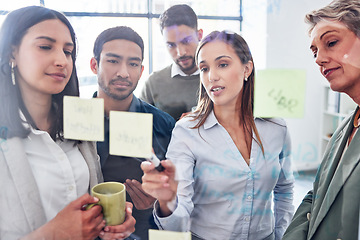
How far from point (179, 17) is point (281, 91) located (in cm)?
25

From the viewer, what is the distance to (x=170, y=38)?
22.9 inches

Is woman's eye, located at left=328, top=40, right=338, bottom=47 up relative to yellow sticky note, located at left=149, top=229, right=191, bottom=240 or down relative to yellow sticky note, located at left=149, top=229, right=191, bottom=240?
up

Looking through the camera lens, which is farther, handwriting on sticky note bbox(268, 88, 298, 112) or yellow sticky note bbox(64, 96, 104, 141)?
yellow sticky note bbox(64, 96, 104, 141)

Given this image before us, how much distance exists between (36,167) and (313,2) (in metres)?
0.65

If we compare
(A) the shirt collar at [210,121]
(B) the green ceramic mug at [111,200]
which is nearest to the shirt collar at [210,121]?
(A) the shirt collar at [210,121]

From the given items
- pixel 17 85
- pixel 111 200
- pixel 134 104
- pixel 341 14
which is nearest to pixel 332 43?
pixel 341 14

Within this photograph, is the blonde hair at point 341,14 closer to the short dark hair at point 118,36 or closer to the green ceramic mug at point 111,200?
the short dark hair at point 118,36

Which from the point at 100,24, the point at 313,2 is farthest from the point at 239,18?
the point at 100,24

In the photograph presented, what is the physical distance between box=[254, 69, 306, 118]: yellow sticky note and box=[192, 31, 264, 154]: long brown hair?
0.05 feet

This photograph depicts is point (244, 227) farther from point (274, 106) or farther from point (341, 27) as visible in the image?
point (341, 27)

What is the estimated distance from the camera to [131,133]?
1.98 ft

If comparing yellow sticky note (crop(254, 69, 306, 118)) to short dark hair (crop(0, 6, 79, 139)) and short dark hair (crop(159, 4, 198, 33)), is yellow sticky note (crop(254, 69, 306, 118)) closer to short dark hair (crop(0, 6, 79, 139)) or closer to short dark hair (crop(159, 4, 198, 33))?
short dark hair (crop(159, 4, 198, 33))

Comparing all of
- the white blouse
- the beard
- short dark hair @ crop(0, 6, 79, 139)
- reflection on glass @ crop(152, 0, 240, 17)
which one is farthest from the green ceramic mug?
reflection on glass @ crop(152, 0, 240, 17)

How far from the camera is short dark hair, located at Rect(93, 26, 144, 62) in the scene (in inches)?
23.5
